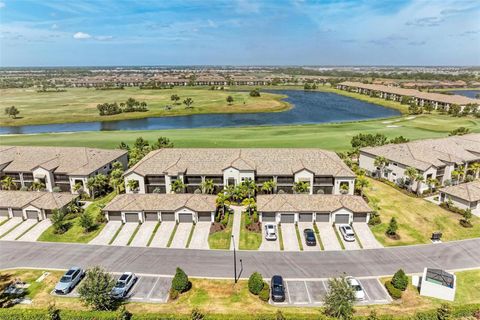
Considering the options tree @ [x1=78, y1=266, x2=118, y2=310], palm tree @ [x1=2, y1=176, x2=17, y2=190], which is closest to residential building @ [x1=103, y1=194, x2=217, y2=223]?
tree @ [x1=78, y1=266, x2=118, y2=310]

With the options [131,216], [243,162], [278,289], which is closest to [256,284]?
[278,289]

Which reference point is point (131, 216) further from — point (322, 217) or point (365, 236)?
point (365, 236)

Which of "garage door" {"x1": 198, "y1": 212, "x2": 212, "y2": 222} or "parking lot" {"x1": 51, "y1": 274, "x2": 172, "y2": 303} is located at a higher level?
"garage door" {"x1": 198, "y1": 212, "x2": 212, "y2": 222}

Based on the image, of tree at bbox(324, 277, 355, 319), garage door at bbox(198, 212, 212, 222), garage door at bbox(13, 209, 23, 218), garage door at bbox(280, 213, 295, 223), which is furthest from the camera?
garage door at bbox(13, 209, 23, 218)

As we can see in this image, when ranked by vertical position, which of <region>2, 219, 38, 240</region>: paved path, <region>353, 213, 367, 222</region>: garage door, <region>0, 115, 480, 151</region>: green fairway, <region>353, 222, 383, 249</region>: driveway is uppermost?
<region>0, 115, 480, 151</region>: green fairway

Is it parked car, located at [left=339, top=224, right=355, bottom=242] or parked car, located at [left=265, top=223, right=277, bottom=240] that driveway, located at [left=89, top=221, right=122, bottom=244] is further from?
parked car, located at [left=339, top=224, right=355, bottom=242]

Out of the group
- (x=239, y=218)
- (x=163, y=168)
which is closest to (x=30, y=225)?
(x=163, y=168)
